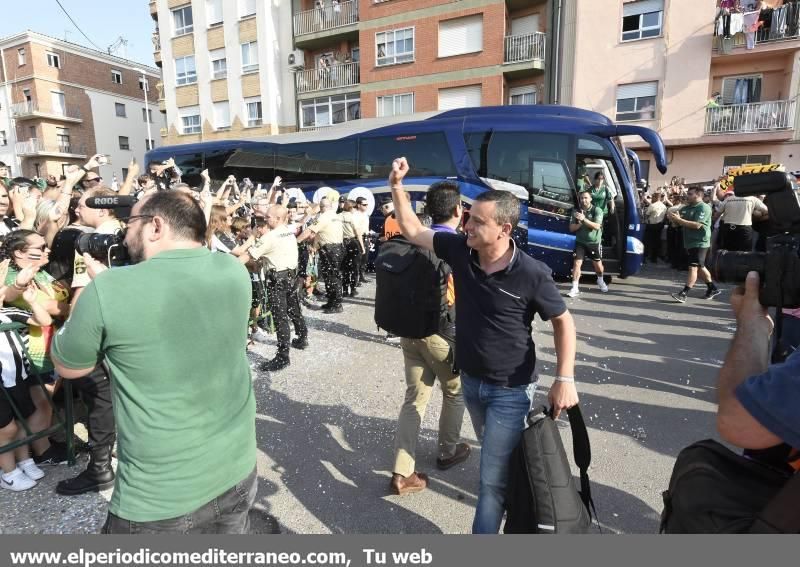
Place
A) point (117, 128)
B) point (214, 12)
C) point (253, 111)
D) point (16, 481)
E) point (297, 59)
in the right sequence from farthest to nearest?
point (117, 128) → point (214, 12) → point (253, 111) → point (297, 59) → point (16, 481)

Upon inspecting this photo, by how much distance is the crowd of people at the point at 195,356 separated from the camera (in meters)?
1.49

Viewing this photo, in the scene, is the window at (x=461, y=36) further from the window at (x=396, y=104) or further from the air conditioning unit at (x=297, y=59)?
the air conditioning unit at (x=297, y=59)

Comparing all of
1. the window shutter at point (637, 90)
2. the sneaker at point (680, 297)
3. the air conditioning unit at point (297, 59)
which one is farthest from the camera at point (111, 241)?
the air conditioning unit at point (297, 59)

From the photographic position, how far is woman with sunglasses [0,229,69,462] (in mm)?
2922

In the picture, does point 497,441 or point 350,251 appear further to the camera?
point 350,251

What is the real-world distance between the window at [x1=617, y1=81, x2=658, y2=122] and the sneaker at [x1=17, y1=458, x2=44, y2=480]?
64.7 ft

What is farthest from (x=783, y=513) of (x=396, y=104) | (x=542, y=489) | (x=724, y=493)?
(x=396, y=104)

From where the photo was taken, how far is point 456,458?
3316mm

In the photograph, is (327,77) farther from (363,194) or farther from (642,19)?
(363,194)

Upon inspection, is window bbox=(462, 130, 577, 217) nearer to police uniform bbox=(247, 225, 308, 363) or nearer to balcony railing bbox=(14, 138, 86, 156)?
police uniform bbox=(247, 225, 308, 363)

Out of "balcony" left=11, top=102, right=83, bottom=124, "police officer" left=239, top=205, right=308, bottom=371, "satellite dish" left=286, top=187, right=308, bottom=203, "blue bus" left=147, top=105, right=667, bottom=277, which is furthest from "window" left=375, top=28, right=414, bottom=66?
"balcony" left=11, top=102, right=83, bottom=124

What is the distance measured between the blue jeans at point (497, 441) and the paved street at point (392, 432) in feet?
1.67

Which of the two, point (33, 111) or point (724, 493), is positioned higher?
point (33, 111)

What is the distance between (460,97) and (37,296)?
753 inches
